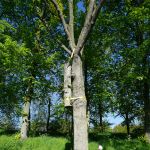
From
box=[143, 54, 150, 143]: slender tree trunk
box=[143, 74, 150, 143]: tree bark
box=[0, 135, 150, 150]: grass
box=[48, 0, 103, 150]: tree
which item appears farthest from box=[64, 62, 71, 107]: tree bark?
box=[143, 74, 150, 143]: tree bark

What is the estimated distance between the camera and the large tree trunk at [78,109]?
852 centimetres

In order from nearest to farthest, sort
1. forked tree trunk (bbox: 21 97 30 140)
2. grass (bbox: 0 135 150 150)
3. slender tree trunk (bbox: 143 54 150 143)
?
grass (bbox: 0 135 150 150), slender tree trunk (bbox: 143 54 150 143), forked tree trunk (bbox: 21 97 30 140)

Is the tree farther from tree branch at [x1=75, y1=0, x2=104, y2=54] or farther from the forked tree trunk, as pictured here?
the forked tree trunk

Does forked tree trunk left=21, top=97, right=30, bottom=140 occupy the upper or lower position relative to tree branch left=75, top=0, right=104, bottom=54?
lower

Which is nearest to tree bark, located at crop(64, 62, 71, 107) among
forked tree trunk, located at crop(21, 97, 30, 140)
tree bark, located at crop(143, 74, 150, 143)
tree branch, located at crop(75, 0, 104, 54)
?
tree branch, located at crop(75, 0, 104, 54)

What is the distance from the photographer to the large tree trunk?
28.0 feet

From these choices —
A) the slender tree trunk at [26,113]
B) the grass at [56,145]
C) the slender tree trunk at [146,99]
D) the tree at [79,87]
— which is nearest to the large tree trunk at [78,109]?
the tree at [79,87]

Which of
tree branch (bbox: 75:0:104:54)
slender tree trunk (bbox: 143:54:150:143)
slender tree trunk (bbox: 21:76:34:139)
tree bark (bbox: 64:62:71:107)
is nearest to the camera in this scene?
tree bark (bbox: 64:62:71:107)

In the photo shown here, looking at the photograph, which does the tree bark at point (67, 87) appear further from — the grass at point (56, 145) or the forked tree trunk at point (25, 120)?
the forked tree trunk at point (25, 120)

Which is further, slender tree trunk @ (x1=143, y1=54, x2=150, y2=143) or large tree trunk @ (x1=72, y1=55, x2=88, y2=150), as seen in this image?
slender tree trunk @ (x1=143, y1=54, x2=150, y2=143)

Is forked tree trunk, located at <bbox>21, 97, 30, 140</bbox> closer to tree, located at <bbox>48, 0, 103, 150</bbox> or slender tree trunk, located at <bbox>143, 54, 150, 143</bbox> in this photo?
slender tree trunk, located at <bbox>143, 54, 150, 143</bbox>

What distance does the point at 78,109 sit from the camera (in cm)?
876

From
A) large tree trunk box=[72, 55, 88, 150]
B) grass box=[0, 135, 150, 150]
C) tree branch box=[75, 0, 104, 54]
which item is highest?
tree branch box=[75, 0, 104, 54]

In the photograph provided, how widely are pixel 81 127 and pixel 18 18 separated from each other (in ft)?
65.7
